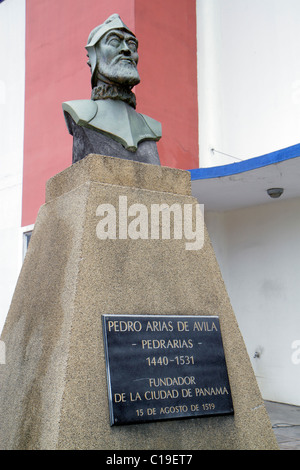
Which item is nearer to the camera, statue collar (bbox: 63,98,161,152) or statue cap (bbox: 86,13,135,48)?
statue collar (bbox: 63,98,161,152)

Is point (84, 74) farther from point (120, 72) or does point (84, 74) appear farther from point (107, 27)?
point (120, 72)

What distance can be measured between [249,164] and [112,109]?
2.33m

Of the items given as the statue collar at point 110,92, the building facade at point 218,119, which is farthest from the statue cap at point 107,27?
the building facade at point 218,119

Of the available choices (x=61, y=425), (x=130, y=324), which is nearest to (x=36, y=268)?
(x=130, y=324)

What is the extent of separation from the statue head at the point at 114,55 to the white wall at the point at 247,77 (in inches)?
→ 149

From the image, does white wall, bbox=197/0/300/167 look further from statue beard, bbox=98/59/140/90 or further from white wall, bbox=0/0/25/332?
statue beard, bbox=98/59/140/90

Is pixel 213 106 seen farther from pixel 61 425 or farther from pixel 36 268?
pixel 61 425

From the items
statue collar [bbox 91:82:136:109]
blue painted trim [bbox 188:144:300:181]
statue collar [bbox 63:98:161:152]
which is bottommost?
statue collar [bbox 63:98:161:152]

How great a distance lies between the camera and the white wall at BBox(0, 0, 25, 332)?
8.56 meters

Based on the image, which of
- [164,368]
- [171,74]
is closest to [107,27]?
[164,368]

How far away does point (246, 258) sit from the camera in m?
7.69

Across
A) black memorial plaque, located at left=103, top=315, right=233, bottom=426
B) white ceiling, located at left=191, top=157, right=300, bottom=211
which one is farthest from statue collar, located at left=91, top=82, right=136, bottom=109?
white ceiling, located at left=191, top=157, right=300, bottom=211

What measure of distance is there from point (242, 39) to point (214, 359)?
19.4ft

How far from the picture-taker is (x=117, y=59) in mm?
3684
